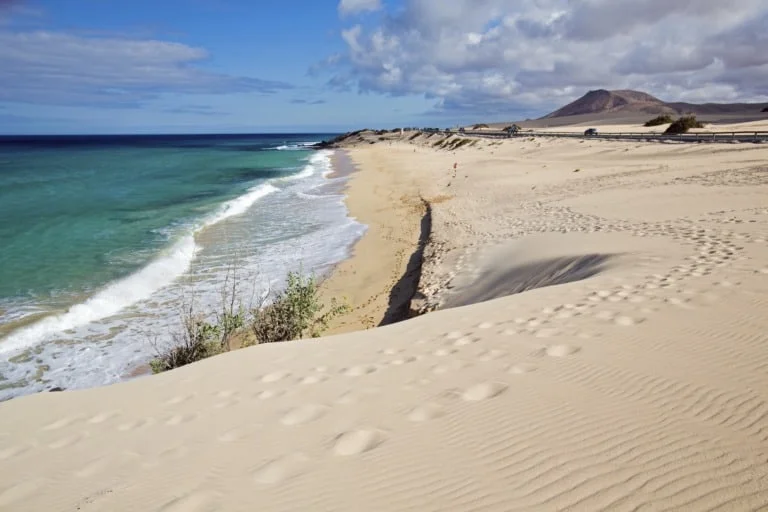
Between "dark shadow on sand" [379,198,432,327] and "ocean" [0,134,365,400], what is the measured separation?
8.23 feet

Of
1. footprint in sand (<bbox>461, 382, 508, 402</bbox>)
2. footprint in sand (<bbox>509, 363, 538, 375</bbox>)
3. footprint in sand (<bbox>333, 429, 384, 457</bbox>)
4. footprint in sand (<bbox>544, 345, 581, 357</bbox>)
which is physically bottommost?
footprint in sand (<bbox>333, 429, 384, 457</bbox>)

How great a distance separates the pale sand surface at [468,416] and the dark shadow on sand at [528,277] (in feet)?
2.21

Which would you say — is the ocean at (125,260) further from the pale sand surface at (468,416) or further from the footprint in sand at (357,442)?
the footprint in sand at (357,442)

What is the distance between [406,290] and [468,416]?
7.78 metres

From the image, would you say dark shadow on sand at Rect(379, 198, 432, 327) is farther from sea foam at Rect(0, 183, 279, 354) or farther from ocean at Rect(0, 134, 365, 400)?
sea foam at Rect(0, 183, 279, 354)

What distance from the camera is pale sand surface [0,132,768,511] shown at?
104 inches

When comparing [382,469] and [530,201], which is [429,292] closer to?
[382,469]

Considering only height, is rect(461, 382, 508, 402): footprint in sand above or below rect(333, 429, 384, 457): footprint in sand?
above

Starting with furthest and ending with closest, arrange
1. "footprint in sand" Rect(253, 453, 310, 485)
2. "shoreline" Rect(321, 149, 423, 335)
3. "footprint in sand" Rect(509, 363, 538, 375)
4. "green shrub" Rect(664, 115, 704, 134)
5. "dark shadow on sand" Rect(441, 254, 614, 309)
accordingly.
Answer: "green shrub" Rect(664, 115, 704, 134)
"shoreline" Rect(321, 149, 423, 335)
"dark shadow on sand" Rect(441, 254, 614, 309)
"footprint in sand" Rect(509, 363, 538, 375)
"footprint in sand" Rect(253, 453, 310, 485)

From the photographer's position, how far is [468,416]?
350 cm

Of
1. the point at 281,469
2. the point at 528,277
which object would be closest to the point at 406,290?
the point at 528,277

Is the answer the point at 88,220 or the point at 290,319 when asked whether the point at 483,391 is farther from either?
the point at 88,220

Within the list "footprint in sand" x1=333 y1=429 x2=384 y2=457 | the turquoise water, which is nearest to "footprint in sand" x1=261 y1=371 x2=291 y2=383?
"footprint in sand" x1=333 y1=429 x2=384 y2=457

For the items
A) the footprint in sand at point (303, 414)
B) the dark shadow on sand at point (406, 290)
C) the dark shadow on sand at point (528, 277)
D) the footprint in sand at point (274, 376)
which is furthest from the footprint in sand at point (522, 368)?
the dark shadow on sand at point (406, 290)
